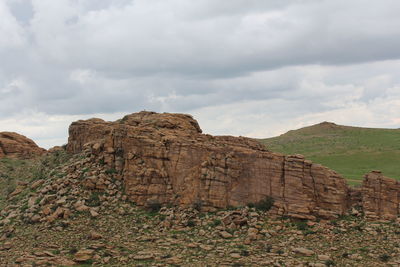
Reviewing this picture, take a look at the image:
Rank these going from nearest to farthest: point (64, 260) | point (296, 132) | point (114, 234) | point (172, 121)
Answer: point (64, 260) → point (114, 234) → point (172, 121) → point (296, 132)

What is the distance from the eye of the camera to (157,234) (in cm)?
2628

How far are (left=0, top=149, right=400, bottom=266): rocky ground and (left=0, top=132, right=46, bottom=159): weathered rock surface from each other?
22.4 metres

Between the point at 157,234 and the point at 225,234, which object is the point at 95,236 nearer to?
the point at 157,234

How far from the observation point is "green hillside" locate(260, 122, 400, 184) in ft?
222

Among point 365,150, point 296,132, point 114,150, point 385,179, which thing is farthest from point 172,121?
point 296,132

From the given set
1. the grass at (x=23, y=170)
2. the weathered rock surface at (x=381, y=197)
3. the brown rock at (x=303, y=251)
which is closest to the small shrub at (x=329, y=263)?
the brown rock at (x=303, y=251)

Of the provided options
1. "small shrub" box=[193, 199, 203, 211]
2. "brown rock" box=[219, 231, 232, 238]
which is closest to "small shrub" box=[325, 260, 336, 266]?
"brown rock" box=[219, 231, 232, 238]

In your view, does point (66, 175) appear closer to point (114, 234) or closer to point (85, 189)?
point (85, 189)

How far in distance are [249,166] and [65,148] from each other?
2214 centimetres

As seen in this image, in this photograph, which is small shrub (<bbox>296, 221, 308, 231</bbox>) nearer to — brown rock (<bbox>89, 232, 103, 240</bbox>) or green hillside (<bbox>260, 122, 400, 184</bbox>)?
brown rock (<bbox>89, 232, 103, 240</bbox>)

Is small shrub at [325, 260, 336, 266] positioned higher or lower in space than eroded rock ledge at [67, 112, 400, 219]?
lower

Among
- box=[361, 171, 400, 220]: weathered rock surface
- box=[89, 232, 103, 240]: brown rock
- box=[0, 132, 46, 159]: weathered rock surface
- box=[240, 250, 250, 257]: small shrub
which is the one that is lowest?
box=[240, 250, 250, 257]: small shrub

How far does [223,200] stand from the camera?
91.1ft

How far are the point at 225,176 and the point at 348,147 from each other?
6892 cm
